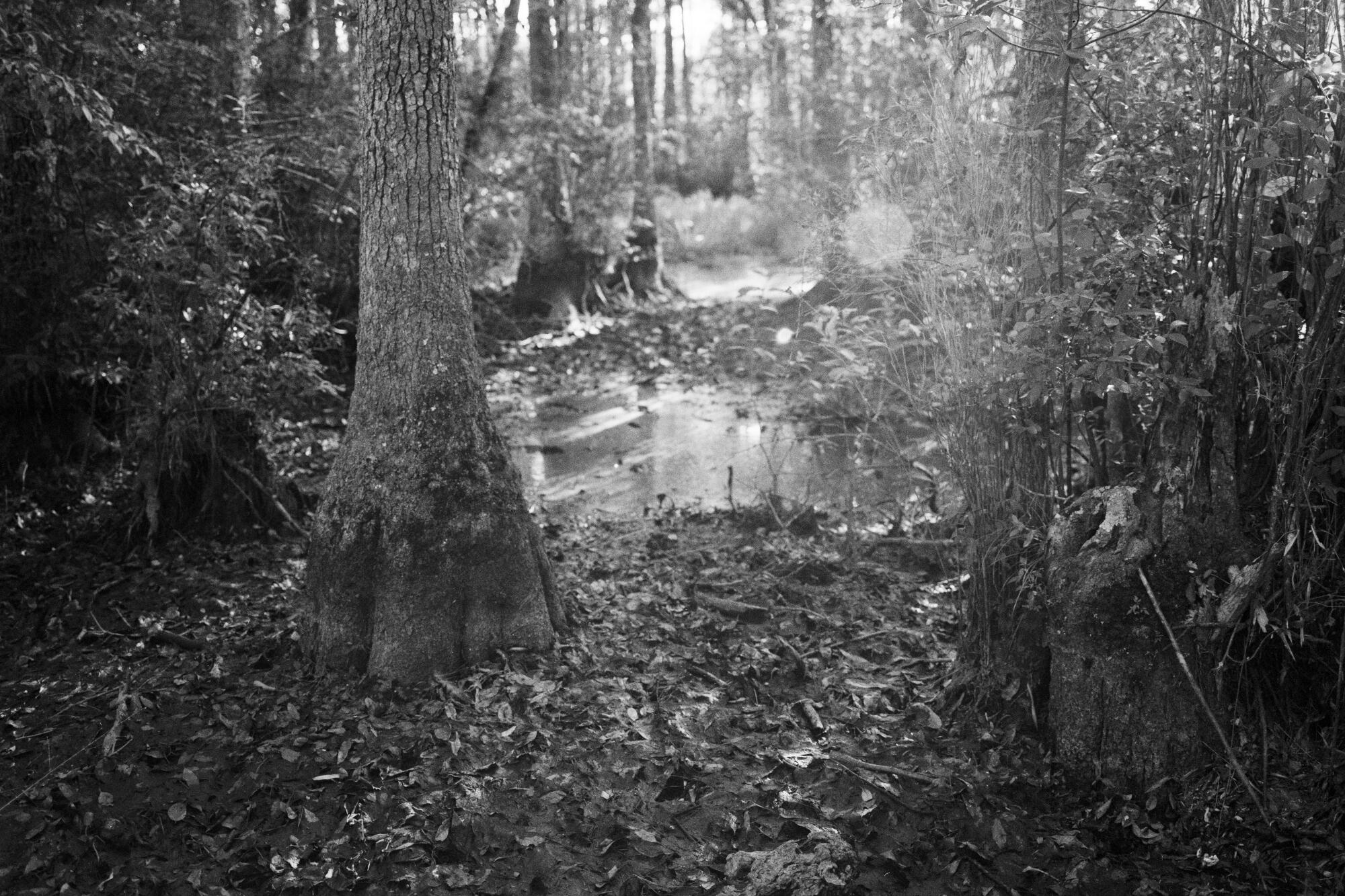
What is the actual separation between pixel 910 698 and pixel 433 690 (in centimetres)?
221

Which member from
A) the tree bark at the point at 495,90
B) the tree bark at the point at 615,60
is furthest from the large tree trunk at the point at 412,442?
the tree bark at the point at 615,60

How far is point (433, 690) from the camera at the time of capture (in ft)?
15.5

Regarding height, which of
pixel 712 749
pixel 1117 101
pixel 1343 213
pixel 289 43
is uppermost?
pixel 289 43

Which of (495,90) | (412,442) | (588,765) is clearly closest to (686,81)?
(495,90)

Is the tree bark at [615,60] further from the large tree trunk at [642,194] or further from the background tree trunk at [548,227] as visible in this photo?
the background tree trunk at [548,227]

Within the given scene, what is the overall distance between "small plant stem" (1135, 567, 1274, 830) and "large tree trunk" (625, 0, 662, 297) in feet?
40.6

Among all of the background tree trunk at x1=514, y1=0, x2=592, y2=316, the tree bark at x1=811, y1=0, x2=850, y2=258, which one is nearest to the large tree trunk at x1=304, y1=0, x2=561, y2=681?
the tree bark at x1=811, y1=0, x2=850, y2=258

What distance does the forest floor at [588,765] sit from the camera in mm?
3607

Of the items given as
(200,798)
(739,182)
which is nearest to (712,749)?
(200,798)

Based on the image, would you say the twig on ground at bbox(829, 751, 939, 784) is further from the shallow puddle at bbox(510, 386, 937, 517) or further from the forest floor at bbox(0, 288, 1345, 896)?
the shallow puddle at bbox(510, 386, 937, 517)

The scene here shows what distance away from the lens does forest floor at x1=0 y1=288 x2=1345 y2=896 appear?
3.61 m

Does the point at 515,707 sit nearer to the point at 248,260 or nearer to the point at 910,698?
the point at 910,698

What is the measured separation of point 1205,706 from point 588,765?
93.0 inches

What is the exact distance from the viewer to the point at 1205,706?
11.8ft
